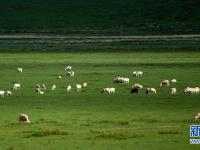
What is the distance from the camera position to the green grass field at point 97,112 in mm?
20672

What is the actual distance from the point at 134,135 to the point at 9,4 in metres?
108

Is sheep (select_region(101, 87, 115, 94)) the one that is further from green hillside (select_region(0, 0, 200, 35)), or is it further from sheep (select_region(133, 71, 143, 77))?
green hillside (select_region(0, 0, 200, 35))

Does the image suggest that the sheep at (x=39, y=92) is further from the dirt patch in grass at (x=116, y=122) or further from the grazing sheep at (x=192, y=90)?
the dirt patch in grass at (x=116, y=122)

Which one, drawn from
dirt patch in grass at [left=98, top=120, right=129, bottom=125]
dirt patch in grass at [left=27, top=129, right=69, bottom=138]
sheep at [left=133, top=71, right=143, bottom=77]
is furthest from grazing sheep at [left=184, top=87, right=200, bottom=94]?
dirt patch in grass at [left=27, top=129, right=69, bottom=138]

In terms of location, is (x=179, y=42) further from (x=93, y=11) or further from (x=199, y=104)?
(x=199, y=104)

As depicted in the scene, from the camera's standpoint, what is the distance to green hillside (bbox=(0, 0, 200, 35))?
356 ft

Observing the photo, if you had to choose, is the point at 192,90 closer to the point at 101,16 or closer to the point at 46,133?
the point at 46,133

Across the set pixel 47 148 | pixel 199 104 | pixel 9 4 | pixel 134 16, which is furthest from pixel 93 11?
pixel 47 148

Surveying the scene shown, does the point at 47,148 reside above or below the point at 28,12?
below

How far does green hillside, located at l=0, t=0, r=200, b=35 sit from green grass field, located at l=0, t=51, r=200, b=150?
2309 inches

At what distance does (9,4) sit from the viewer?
128 m

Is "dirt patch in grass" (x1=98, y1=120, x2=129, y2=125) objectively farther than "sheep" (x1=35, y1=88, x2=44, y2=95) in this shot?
No

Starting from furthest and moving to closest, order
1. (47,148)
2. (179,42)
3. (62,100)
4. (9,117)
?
1. (179,42)
2. (62,100)
3. (9,117)
4. (47,148)

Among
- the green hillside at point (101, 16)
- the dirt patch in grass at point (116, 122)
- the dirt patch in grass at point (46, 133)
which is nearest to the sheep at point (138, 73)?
the dirt patch in grass at point (116, 122)
